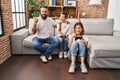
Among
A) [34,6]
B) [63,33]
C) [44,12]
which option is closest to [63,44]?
[63,33]

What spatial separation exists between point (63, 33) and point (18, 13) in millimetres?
1737

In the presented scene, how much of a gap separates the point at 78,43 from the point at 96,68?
1.98 feet

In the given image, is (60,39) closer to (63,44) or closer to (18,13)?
(63,44)

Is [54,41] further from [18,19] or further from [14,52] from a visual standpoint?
[18,19]

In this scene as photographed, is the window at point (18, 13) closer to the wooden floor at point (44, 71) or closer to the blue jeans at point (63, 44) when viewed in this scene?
the wooden floor at point (44, 71)

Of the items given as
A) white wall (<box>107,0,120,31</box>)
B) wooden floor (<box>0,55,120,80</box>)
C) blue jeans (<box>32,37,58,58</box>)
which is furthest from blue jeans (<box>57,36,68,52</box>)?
white wall (<box>107,0,120,31</box>)

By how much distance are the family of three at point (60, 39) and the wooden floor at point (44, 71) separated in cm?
16

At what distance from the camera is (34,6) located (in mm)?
5094

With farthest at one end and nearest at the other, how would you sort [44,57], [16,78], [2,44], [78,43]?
[44,57], [2,44], [78,43], [16,78]

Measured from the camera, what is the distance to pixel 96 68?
9.11ft

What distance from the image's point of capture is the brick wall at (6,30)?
9.70ft

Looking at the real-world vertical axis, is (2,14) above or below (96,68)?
above

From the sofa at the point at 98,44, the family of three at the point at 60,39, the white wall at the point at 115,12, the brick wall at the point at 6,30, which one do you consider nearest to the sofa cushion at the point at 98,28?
the sofa at the point at 98,44

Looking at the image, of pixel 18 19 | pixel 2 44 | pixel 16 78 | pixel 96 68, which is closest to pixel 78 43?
pixel 96 68
